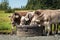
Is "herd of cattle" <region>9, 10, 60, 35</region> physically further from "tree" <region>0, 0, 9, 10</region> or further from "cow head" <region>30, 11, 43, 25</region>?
"tree" <region>0, 0, 9, 10</region>

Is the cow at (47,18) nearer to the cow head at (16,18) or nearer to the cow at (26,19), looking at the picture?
the cow at (26,19)

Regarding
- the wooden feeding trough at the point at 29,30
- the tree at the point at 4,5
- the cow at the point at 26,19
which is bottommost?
the tree at the point at 4,5

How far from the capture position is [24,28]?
18.7 metres

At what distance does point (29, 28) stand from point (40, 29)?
0.79m

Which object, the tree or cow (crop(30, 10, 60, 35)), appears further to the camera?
the tree

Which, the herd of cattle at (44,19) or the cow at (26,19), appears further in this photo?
the cow at (26,19)

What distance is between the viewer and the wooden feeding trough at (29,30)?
1872 cm

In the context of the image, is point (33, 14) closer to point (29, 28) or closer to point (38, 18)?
point (38, 18)

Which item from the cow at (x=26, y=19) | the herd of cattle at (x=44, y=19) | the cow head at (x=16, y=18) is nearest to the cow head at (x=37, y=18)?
the herd of cattle at (x=44, y=19)

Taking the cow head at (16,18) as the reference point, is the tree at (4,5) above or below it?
below

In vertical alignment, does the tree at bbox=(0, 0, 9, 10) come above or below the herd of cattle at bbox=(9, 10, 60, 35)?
below

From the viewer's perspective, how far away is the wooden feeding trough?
18.7 m

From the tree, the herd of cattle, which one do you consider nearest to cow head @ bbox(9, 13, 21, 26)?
the herd of cattle

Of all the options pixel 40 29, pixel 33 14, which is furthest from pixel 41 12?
pixel 40 29
